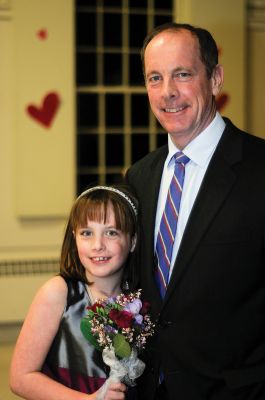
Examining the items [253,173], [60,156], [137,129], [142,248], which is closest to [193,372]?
[142,248]

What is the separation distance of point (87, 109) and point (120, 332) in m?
4.82

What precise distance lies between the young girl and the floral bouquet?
124 mm

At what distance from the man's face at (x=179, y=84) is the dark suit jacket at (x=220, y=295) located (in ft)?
0.64

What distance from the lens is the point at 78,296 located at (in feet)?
7.10

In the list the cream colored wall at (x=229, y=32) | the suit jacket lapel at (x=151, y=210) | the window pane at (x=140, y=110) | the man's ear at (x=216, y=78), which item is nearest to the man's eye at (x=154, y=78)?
the man's ear at (x=216, y=78)

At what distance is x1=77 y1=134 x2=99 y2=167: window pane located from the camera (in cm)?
654

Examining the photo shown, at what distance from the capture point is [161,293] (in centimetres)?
215

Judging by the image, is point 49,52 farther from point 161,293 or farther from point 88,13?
point 161,293

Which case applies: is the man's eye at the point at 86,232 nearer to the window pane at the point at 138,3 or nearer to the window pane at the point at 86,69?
the window pane at the point at 86,69

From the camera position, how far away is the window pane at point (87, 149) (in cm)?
654

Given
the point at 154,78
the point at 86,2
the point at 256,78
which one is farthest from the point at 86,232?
the point at 256,78

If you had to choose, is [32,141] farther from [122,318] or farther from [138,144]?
[122,318]

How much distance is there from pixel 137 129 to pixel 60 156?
93 centimetres

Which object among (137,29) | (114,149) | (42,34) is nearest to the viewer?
(42,34)
